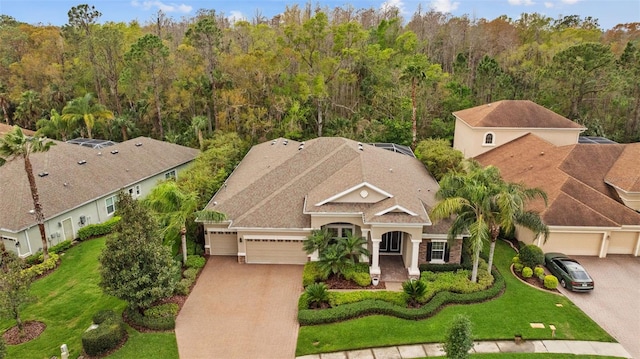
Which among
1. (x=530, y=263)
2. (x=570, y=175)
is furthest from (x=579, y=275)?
(x=570, y=175)

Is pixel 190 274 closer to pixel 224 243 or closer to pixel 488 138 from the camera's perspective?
pixel 224 243

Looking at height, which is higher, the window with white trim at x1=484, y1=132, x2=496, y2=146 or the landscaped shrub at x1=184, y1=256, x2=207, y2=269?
the window with white trim at x1=484, y1=132, x2=496, y2=146

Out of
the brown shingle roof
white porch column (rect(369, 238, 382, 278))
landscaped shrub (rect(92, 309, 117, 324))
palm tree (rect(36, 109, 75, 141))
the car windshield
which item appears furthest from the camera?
palm tree (rect(36, 109, 75, 141))

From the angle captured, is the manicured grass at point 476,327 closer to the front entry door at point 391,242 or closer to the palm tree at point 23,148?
the front entry door at point 391,242

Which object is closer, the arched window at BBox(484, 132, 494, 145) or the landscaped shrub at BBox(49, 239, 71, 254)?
the landscaped shrub at BBox(49, 239, 71, 254)

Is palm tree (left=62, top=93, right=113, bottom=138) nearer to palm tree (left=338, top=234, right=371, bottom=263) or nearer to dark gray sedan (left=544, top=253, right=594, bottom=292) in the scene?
palm tree (left=338, top=234, right=371, bottom=263)

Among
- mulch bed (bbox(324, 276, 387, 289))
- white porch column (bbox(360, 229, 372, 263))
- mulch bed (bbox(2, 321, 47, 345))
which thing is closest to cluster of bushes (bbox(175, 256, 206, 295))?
mulch bed (bbox(2, 321, 47, 345))

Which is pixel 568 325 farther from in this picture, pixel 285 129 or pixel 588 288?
pixel 285 129

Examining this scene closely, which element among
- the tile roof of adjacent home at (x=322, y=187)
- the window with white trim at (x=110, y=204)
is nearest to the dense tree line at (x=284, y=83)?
the tile roof of adjacent home at (x=322, y=187)
